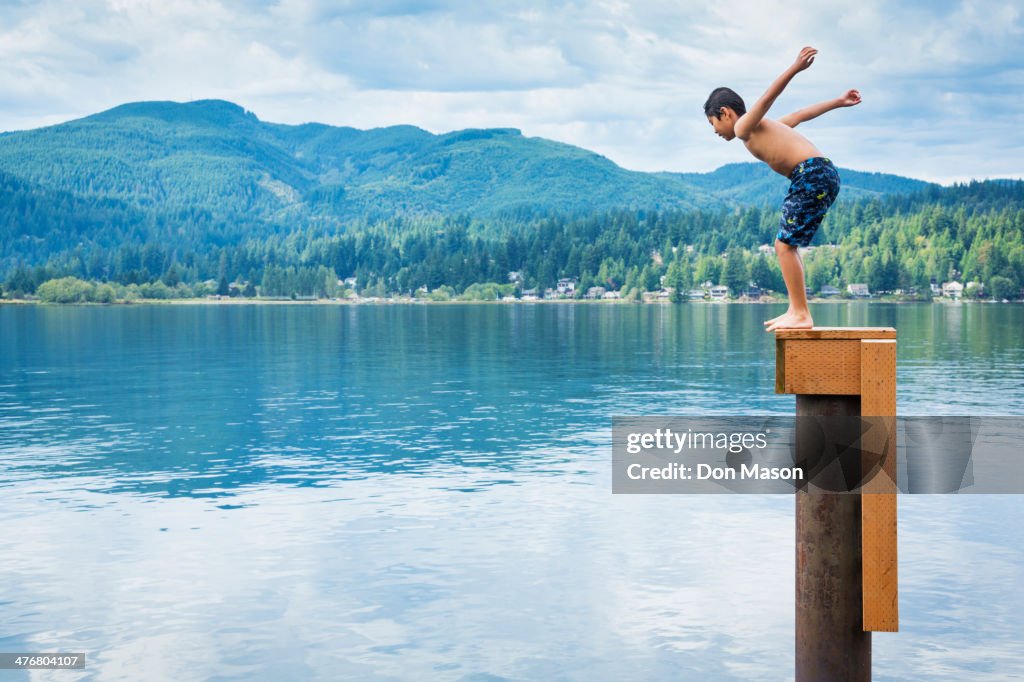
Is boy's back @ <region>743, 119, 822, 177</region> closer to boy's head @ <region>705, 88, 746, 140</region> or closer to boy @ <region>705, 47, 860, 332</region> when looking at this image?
boy @ <region>705, 47, 860, 332</region>

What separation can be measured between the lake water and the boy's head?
361 inches

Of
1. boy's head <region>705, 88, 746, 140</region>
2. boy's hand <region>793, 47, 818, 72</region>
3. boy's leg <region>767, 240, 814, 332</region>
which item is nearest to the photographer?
boy's leg <region>767, 240, 814, 332</region>

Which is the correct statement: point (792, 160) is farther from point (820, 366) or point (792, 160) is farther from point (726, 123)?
point (820, 366)

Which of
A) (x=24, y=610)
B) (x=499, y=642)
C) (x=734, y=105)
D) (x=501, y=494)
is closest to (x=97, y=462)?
(x=501, y=494)

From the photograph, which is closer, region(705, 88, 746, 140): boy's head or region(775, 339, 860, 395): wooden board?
region(775, 339, 860, 395): wooden board

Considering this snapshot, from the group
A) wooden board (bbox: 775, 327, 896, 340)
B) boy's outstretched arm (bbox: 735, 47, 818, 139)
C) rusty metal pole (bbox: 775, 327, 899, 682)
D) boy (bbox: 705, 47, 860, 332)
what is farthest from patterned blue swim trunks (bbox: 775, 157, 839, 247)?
wooden board (bbox: 775, 327, 896, 340)

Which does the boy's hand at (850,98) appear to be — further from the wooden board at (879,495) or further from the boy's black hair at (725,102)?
the wooden board at (879,495)

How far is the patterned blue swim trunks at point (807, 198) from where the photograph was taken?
12266 millimetres

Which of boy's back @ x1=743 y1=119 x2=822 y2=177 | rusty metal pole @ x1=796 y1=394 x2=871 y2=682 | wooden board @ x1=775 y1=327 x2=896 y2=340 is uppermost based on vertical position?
boy's back @ x1=743 y1=119 x2=822 y2=177

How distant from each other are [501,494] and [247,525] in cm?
706

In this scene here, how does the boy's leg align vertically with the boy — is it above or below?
below

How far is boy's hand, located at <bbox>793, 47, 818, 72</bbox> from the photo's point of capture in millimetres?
11906

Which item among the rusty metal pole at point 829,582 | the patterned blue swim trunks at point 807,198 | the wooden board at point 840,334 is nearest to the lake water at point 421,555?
the rusty metal pole at point 829,582

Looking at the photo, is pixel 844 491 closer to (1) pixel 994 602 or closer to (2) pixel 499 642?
(2) pixel 499 642
